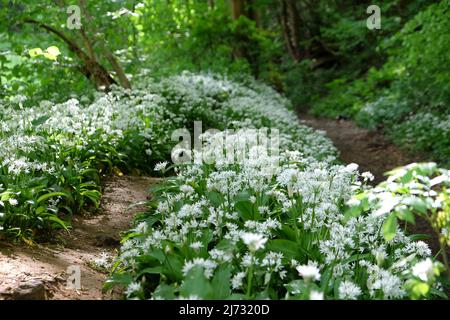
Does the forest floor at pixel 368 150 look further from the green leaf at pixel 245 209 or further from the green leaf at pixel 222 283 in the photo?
the green leaf at pixel 222 283

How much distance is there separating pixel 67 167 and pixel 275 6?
808 inches

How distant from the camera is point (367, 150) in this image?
37.3 ft

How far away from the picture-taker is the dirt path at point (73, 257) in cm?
331

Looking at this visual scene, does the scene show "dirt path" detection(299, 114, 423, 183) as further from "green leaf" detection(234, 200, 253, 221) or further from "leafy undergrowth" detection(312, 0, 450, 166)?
"green leaf" detection(234, 200, 253, 221)

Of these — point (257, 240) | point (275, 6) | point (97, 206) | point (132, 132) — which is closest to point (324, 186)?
point (257, 240)

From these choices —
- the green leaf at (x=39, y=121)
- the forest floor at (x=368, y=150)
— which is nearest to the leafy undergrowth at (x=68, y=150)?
the green leaf at (x=39, y=121)

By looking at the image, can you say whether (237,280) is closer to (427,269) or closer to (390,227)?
(390,227)

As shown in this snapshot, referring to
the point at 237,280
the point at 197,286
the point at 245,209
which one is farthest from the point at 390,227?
the point at 245,209

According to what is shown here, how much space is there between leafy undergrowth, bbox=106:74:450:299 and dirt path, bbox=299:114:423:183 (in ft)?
14.9

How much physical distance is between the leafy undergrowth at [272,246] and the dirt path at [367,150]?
4.55 meters

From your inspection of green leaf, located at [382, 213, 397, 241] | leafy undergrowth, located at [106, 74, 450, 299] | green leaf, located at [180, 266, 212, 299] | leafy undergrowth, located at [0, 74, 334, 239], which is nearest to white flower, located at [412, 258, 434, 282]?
leafy undergrowth, located at [106, 74, 450, 299]

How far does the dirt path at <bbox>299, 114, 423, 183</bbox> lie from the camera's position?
9836mm

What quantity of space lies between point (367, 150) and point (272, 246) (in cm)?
843
